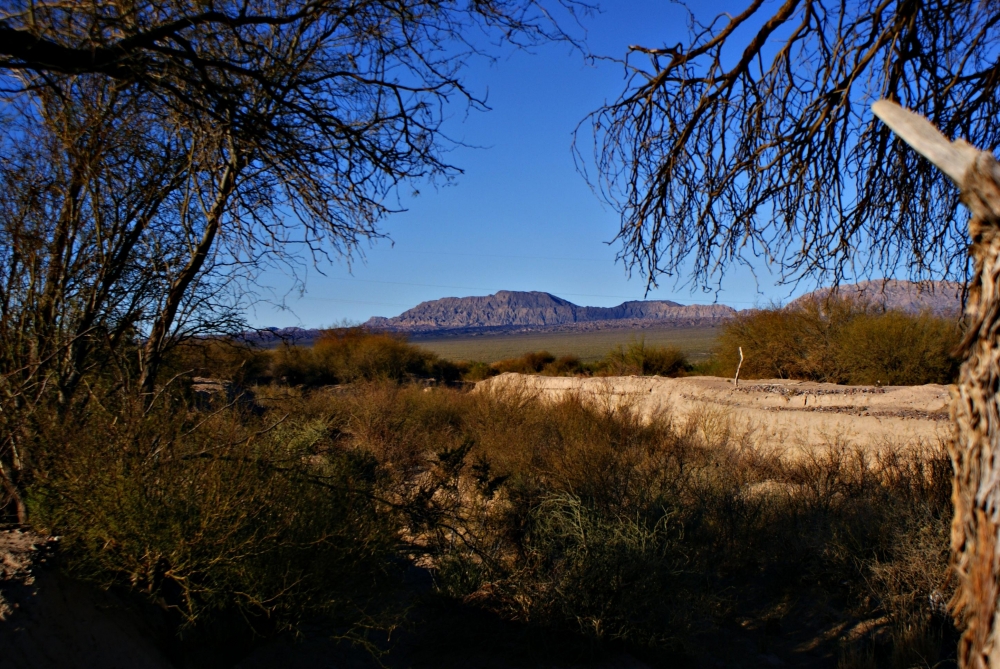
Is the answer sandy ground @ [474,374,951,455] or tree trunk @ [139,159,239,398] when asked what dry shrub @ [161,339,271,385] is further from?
sandy ground @ [474,374,951,455]

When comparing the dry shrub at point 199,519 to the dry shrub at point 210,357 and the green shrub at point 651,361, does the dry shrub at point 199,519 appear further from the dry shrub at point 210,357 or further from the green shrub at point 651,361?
the green shrub at point 651,361

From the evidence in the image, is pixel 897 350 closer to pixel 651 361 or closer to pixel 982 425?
pixel 651 361

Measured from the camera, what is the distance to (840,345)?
19.0 m

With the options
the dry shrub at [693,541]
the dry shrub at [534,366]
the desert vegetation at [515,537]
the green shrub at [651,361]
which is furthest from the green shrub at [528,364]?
the desert vegetation at [515,537]

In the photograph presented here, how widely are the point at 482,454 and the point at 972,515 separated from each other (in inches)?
333

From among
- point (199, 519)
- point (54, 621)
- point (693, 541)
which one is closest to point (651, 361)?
point (693, 541)

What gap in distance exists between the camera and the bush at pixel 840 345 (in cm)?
1727

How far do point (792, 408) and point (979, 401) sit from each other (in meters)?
12.3

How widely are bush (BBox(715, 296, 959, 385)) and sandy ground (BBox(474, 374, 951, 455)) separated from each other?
9.51ft

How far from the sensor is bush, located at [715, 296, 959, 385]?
56.6 ft

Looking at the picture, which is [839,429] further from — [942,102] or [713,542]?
[942,102]

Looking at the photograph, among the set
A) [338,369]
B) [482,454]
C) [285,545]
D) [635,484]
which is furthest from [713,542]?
[338,369]

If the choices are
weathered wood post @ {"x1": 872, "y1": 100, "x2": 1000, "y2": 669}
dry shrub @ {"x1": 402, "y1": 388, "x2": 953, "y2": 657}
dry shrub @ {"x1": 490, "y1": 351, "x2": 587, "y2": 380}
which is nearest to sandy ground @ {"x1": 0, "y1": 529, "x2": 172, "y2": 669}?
dry shrub @ {"x1": 402, "y1": 388, "x2": 953, "y2": 657}

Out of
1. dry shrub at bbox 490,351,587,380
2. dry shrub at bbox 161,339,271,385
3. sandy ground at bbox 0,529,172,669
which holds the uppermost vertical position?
dry shrub at bbox 161,339,271,385
